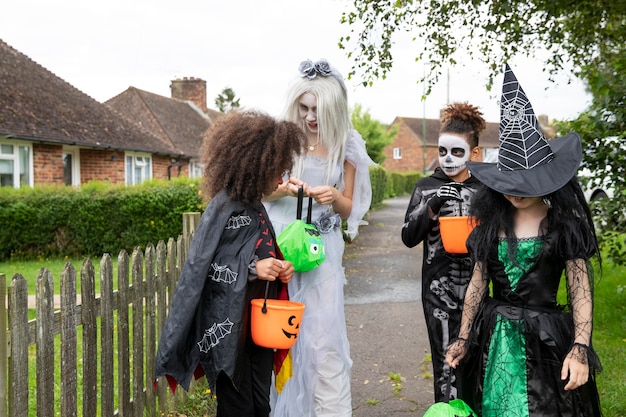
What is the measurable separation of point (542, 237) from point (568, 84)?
6.47 m

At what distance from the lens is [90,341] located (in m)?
3.09

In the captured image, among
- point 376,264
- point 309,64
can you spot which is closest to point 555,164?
point 309,64

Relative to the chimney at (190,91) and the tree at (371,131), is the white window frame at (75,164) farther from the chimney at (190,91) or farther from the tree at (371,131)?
the chimney at (190,91)

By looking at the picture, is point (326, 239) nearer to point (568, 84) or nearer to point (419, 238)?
point (419, 238)

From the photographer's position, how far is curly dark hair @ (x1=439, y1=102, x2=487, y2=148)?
3250 millimetres

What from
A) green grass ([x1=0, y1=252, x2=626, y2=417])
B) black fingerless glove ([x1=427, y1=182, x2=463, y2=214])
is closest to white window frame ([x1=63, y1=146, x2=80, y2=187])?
green grass ([x1=0, y1=252, x2=626, y2=417])

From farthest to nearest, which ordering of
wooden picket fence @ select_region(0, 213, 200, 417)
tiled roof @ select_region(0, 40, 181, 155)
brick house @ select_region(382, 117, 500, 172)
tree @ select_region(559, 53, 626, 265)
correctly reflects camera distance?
brick house @ select_region(382, 117, 500, 172), tiled roof @ select_region(0, 40, 181, 155), tree @ select_region(559, 53, 626, 265), wooden picket fence @ select_region(0, 213, 200, 417)

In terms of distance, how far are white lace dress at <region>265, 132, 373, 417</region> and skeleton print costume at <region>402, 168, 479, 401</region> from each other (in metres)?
0.45

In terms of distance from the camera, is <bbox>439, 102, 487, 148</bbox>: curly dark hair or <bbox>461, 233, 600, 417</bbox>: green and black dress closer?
<bbox>461, 233, 600, 417</bbox>: green and black dress

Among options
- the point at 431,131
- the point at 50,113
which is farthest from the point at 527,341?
the point at 431,131

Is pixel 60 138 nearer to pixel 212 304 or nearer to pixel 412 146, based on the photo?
pixel 212 304

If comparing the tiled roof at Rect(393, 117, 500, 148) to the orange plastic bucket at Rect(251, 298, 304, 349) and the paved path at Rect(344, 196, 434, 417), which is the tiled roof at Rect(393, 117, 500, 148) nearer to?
the paved path at Rect(344, 196, 434, 417)

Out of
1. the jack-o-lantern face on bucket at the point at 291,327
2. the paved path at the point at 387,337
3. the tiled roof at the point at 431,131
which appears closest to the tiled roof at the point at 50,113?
the paved path at the point at 387,337

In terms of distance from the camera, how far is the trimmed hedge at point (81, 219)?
12539 millimetres
